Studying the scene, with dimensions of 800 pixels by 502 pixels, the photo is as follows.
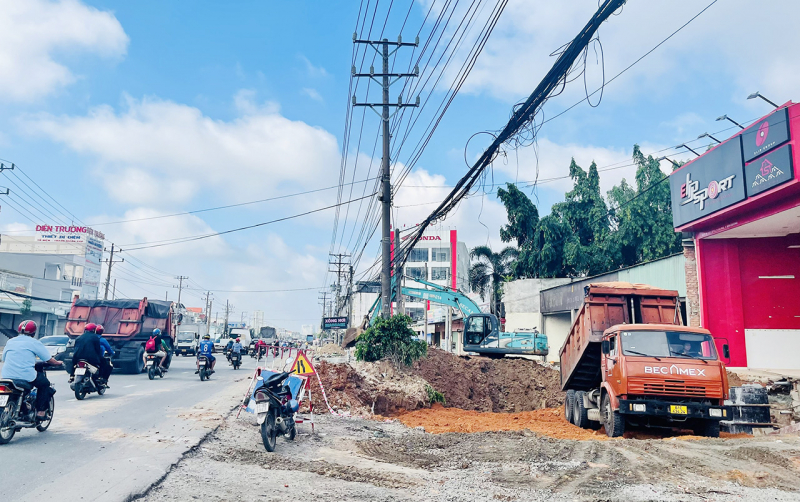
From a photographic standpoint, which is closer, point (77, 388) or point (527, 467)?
point (527, 467)

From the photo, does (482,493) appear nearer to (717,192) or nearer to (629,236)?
(717,192)

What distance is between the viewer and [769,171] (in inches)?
644

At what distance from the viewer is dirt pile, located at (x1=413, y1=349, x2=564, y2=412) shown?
62.6 feet

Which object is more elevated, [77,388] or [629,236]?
[629,236]

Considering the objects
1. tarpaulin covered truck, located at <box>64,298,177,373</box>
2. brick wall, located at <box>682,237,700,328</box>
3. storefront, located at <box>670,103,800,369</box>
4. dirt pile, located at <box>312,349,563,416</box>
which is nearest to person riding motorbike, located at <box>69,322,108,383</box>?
dirt pile, located at <box>312,349,563,416</box>

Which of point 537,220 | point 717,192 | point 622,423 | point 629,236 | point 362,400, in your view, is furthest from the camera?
point 537,220

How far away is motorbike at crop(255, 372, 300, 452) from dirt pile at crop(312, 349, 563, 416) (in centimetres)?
408

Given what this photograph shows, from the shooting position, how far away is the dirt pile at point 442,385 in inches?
566

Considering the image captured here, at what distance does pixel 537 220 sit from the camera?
45.2 meters

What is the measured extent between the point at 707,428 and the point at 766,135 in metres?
9.91

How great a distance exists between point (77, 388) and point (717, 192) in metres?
19.7

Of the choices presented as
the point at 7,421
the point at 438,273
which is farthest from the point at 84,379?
the point at 438,273

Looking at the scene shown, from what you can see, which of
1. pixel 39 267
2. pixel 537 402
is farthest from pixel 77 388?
pixel 39 267

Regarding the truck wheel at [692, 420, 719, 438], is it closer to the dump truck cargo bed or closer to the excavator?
the dump truck cargo bed
